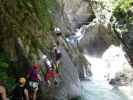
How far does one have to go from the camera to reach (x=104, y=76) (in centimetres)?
2633

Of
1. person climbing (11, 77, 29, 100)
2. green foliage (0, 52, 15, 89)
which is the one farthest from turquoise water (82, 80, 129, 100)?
person climbing (11, 77, 29, 100)

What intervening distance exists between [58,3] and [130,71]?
21.1 ft

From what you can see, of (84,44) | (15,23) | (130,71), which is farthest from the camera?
(84,44)

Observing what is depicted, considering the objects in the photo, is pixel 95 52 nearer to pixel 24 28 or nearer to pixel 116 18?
pixel 116 18

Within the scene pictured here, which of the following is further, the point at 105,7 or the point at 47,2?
the point at 105,7

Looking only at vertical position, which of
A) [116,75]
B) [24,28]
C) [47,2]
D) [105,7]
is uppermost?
[105,7]

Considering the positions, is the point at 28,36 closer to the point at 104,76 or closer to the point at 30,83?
the point at 30,83

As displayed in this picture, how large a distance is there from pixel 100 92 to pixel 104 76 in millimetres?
4614

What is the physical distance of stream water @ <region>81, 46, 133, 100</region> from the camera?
20880mm

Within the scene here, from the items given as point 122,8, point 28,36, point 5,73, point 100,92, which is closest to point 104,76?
point 100,92

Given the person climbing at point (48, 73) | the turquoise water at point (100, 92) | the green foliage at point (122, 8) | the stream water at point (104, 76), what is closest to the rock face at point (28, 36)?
the person climbing at point (48, 73)

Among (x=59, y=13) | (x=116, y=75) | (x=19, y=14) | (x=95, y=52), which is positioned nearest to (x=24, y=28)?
(x=19, y=14)

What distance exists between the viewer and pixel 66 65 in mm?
17906

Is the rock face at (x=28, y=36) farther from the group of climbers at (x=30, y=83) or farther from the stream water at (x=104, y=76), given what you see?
the stream water at (x=104, y=76)
